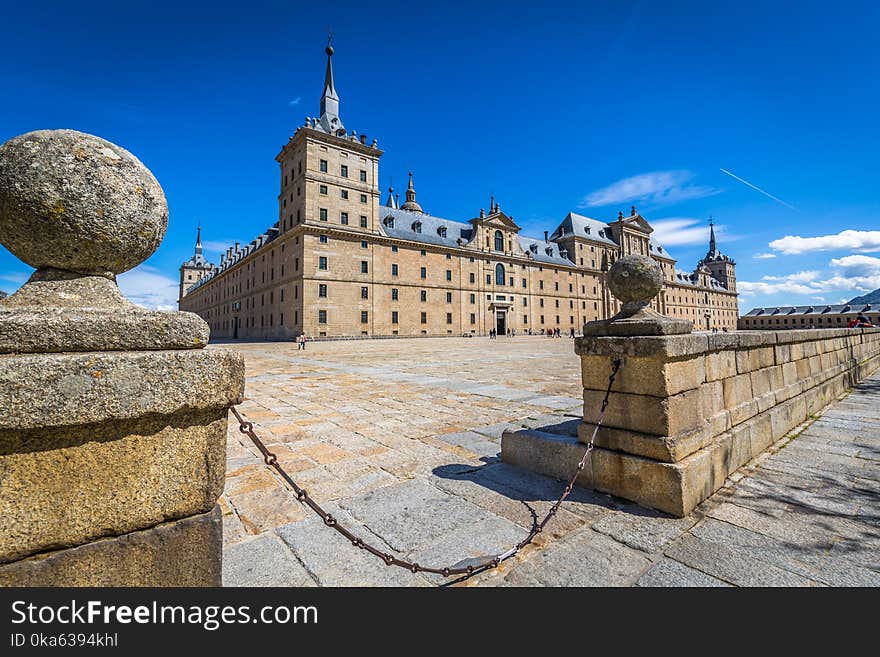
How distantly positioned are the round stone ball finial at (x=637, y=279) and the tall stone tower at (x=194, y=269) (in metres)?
101

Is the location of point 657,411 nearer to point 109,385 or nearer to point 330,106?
point 109,385

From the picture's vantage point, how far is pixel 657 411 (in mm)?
3070

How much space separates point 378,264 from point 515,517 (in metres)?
39.2

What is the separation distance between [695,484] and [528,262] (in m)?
53.3

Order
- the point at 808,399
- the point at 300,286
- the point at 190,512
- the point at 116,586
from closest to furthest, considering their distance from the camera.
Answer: the point at 116,586, the point at 190,512, the point at 808,399, the point at 300,286

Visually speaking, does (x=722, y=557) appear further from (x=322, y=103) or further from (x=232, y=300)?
(x=232, y=300)

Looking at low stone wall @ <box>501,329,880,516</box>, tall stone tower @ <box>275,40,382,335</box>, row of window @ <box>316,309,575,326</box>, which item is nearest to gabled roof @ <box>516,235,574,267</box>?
row of window @ <box>316,309,575,326</box>

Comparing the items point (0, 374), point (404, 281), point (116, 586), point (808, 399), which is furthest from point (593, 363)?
point (404, 281)

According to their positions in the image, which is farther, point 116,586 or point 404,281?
point 404,281

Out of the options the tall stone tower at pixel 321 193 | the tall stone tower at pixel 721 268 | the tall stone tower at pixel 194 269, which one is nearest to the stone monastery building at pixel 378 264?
the tall stone tower at pixel 321 193

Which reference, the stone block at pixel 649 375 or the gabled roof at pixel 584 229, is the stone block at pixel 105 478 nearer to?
the stone block at pixel 649 375


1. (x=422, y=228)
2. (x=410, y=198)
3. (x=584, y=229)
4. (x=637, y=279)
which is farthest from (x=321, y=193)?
(x=584, y=229)

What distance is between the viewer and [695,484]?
3.00m

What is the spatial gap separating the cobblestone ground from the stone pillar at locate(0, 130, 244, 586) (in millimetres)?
915
